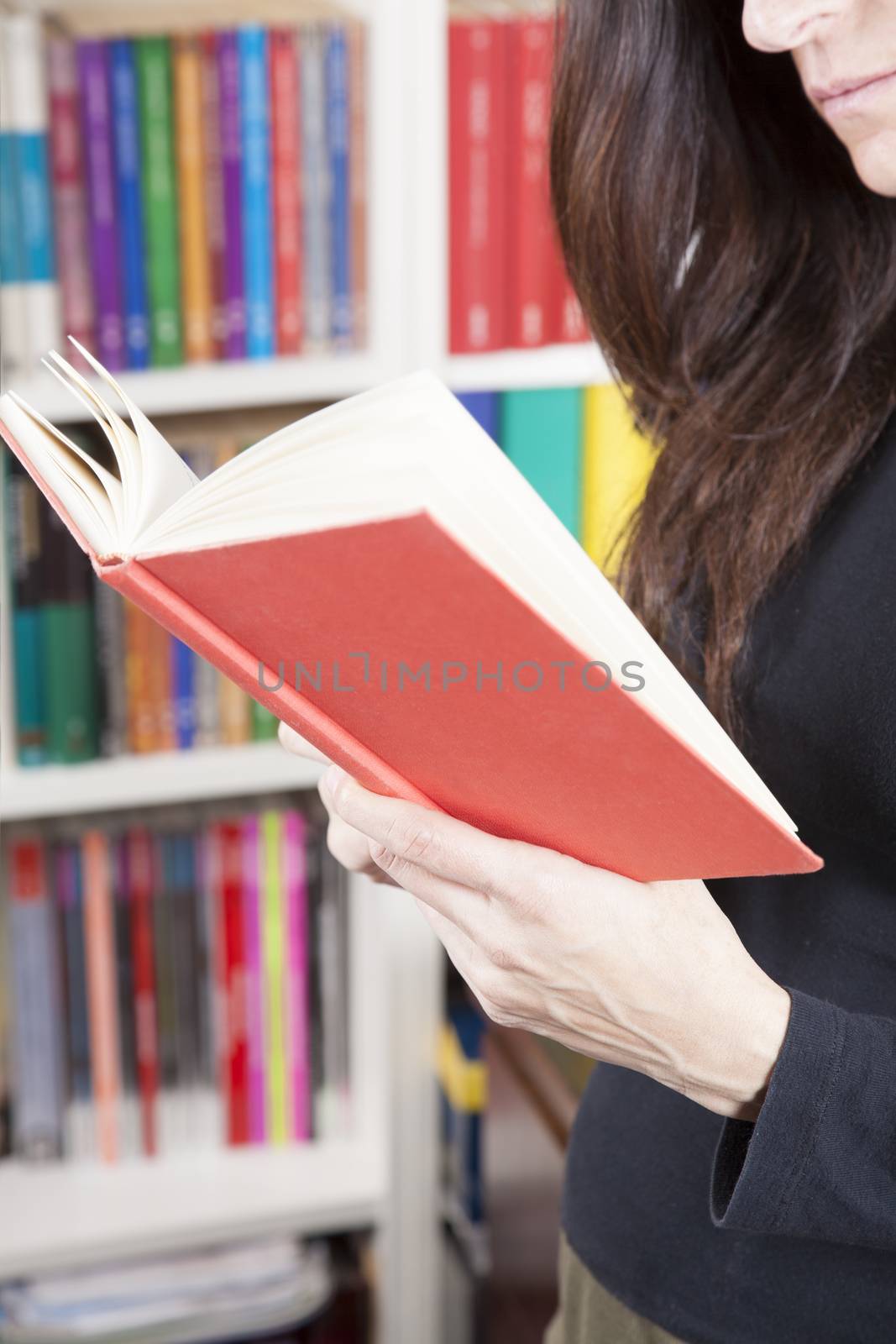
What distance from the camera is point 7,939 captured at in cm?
127

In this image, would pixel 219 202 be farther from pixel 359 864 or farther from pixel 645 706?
pixel 645 706

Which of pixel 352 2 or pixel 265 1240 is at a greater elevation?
pixel 352 2

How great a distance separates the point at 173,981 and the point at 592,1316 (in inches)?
26.6

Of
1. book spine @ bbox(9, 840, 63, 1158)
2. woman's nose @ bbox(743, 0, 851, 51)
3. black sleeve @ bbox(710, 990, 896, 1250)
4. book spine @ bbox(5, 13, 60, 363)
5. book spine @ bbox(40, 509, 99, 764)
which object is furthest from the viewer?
book spine @ bbox(9, 840, 63, 1158)

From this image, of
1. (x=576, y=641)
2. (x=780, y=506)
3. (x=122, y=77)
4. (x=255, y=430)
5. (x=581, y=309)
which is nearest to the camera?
(x=576, y=641)

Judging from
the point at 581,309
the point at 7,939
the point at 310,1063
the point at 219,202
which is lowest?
the point at 310,1063

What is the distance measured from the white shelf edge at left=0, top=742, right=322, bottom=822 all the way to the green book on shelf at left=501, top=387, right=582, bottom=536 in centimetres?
31

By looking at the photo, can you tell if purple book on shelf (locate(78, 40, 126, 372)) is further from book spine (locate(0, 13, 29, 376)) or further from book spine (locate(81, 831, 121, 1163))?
book spine (locate(81, 831, 121, 1163))

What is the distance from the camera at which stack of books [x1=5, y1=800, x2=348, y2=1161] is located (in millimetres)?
1252

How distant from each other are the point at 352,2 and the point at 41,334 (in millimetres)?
348

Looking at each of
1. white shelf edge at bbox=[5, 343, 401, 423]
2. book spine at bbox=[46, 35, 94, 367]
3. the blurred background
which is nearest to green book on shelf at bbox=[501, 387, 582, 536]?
the blurred background

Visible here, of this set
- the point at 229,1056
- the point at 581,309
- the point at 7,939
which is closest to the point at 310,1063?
the point at 229,1056

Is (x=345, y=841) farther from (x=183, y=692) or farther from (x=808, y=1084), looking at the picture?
(x=183, y=692)

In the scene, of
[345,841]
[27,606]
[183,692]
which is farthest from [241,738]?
[345,841]
